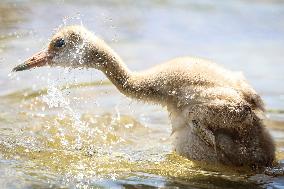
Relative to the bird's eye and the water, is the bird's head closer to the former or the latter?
the bird's eye

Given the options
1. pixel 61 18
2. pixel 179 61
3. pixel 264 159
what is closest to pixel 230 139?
pixel 264 159

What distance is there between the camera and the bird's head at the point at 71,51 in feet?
26.7

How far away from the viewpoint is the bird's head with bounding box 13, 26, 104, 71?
813 centimetres

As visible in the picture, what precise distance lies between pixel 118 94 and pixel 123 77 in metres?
2.56

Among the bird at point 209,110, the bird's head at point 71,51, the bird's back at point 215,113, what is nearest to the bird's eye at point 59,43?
the bird's head at point 71,51

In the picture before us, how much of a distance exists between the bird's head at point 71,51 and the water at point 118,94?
32 cm

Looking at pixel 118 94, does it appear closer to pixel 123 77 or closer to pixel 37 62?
pixel 37 62

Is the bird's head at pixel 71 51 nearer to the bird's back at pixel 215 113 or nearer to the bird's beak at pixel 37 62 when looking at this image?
the bird's beak at pixel 37 62

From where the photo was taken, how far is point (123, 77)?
26.3 feet

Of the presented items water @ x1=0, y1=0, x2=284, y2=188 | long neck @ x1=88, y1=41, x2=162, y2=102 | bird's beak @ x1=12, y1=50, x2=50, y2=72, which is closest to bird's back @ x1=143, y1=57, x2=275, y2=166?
long neck @ x1=88, y1=41, x2=162, y2=102

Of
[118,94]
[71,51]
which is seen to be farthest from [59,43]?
[118,94]

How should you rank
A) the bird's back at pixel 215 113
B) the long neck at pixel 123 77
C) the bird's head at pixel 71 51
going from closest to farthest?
the bird's back at pixel 215 113 → the long neck at pixel 123 77 → the bird's head at pixel 71 51

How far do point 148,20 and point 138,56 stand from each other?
10.0ft

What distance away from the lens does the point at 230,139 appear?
7395 mm
